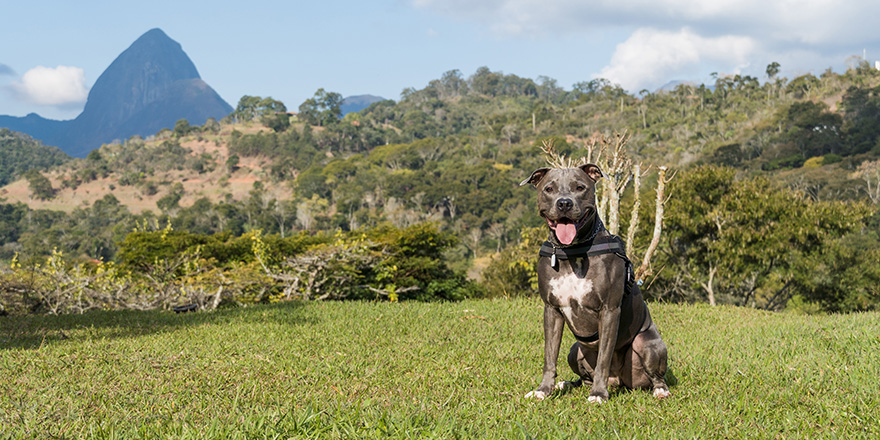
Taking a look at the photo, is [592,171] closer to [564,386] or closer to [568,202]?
[568,202]

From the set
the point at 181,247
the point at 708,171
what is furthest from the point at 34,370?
the point at 708,171

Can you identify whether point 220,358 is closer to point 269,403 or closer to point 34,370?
point 34,370

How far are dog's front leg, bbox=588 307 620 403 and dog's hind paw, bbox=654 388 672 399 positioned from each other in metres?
0.46

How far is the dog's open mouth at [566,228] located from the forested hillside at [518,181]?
8.86 metres

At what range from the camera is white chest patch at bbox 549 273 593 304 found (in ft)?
11.5

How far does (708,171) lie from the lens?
54.9 ft

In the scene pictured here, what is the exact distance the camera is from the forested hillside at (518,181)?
653 inches

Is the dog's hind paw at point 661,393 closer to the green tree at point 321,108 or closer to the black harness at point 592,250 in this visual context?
the black harness at point 592,250

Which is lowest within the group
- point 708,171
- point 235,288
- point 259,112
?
point 235,288

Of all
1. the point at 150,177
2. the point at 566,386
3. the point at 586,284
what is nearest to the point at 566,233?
the point at 586,284

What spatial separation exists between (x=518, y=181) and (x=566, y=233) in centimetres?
8154

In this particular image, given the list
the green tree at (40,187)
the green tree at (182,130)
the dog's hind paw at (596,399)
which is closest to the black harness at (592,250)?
the dog's hind paw at (596,399)

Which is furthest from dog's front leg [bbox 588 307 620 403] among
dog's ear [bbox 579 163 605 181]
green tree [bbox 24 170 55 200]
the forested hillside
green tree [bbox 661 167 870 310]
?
green tree [bbox 24 170 55 200]

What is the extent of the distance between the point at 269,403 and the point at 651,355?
240cm
